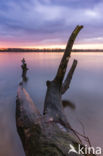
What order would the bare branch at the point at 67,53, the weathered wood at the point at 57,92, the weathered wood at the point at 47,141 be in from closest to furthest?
the weathered wood at the point at 47,141
the weathered wood at the point at 57,92
the bare branch at the point at 67,53

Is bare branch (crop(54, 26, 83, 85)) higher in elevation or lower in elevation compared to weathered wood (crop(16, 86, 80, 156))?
higher

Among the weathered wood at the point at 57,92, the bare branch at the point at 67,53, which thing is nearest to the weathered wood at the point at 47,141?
the weathered wood at the point at 57,92

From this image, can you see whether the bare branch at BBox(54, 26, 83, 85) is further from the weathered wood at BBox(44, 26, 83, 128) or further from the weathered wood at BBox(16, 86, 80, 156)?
the weathered wood at BBox(16, 86, 80, 156)

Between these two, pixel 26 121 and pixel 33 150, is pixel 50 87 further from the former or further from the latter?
pixel 33 150

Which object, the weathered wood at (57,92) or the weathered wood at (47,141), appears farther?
the weathered wood at (57,92)

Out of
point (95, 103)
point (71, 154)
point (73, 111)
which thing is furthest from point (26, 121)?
point (95, 103)

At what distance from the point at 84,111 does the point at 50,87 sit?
152cm

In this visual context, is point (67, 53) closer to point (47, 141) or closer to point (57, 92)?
point (57, 92)

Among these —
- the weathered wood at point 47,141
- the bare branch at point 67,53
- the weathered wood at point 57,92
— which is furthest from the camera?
the bare branch at point 67,53

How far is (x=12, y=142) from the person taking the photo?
2.45 m

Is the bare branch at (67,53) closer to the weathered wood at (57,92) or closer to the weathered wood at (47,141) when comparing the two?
the weathered wood at (57,92)

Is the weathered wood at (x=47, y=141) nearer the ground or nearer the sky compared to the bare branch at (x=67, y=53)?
nearer the ground

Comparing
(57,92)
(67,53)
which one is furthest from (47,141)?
(67,53)

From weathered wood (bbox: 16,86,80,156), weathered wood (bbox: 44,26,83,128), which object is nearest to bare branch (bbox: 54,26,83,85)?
weathered wood (bbox: 44,26,83,128)
